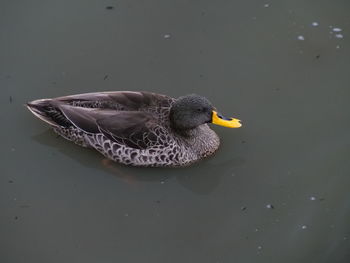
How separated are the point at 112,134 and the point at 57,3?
97.1 inches

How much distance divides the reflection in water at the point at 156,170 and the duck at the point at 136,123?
9 centimetres

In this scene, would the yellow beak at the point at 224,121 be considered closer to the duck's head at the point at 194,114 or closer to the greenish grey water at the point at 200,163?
the duck's head at the point at 194,114

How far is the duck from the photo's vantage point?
19.3ft

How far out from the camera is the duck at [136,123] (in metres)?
5.88

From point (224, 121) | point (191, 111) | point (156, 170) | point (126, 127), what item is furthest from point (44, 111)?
point (224, 121)

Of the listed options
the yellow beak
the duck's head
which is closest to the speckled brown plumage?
the duck's head

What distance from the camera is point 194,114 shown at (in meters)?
5.92

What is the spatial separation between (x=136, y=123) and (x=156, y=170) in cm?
58

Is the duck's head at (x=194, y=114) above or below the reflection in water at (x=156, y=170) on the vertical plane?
above

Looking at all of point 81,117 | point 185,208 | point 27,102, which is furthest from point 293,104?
point 27,102

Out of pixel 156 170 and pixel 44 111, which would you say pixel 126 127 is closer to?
pixel 156 170

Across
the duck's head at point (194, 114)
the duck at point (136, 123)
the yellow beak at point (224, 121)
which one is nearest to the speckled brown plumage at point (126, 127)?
the duck at point (136, 123)

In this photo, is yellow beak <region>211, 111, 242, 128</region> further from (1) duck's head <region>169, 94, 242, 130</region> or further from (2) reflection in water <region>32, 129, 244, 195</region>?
(2) reflection in water <region>32, 129, 244, 195</region>

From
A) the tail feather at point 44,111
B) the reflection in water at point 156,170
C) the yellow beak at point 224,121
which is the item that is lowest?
the reflection in water at point 156,170
